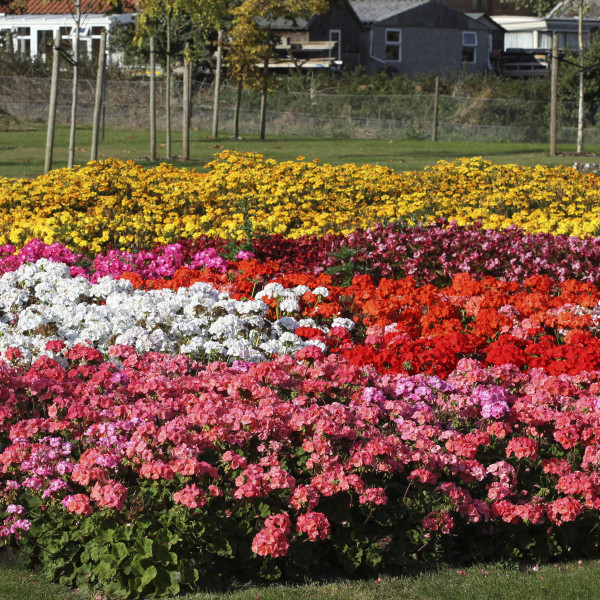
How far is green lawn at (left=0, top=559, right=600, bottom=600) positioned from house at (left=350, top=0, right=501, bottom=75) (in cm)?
4701

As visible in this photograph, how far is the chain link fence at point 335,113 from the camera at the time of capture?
1212 inches

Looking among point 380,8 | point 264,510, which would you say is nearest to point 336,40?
point 380,8

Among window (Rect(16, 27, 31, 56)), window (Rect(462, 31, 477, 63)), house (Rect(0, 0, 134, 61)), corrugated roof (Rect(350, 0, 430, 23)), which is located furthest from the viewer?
window (Rect(462, 31, 477, 63))

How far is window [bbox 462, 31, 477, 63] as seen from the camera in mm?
52062

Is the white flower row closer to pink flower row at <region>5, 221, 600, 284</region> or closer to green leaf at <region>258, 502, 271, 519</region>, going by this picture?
pink flower row at <region>5, 221, 600, 284</region>

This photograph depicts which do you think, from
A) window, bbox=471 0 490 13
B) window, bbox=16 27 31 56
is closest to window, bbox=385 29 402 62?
window, bbox=471 0 490 13

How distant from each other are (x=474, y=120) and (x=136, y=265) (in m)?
25.3

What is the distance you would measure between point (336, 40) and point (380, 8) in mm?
6054

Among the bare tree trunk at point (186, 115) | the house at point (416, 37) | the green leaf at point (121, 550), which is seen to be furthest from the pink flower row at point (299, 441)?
the house at point (416, 37)

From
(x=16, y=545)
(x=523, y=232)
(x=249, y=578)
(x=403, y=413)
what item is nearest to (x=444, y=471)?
(x=403, y=413)

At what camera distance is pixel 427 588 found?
3.97 meters

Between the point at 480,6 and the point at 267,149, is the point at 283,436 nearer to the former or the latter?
the point at 267,149

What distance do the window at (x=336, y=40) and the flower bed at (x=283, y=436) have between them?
42.0 m

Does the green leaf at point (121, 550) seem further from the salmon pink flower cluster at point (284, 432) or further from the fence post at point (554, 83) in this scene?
the fence post at point (554, 83)
